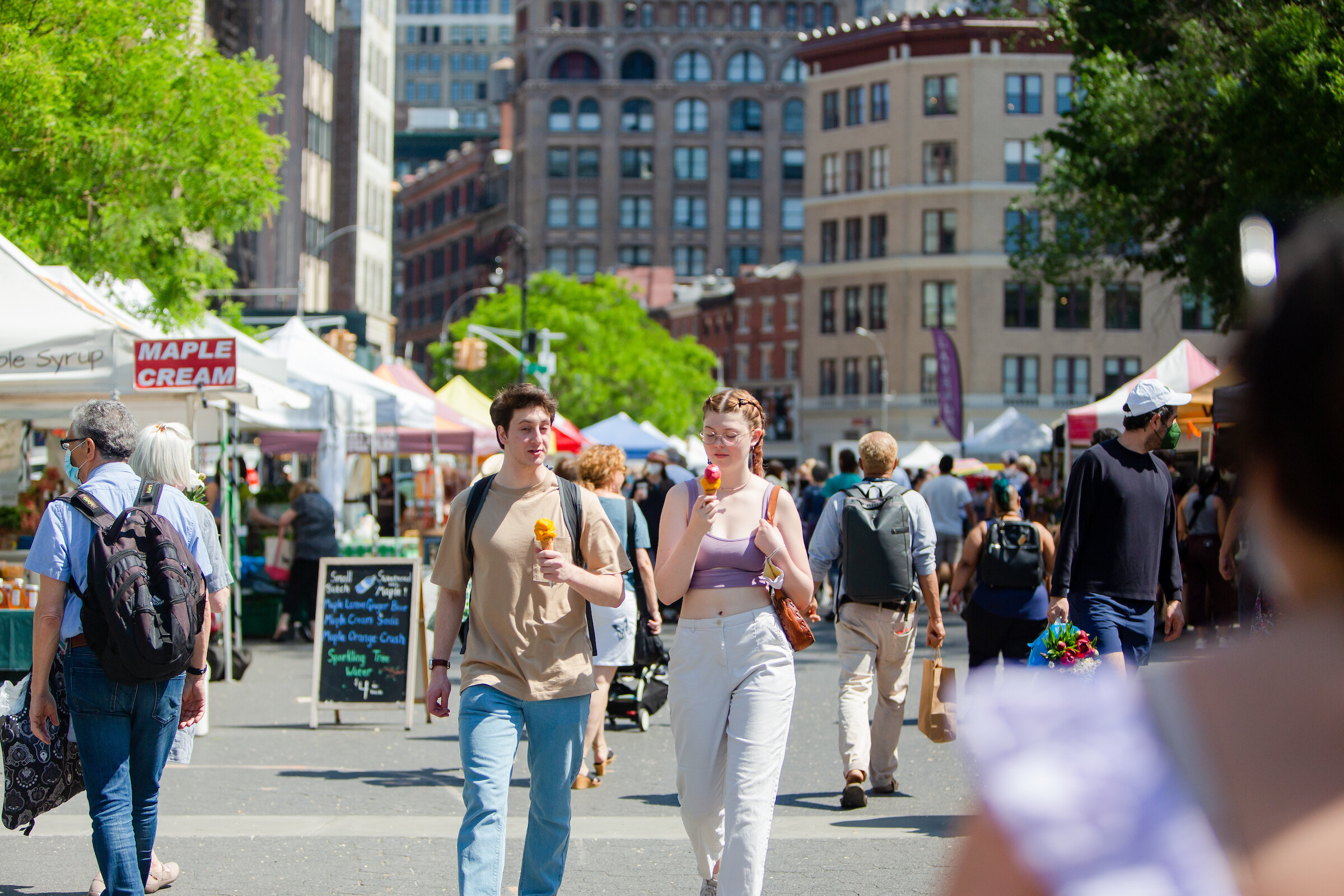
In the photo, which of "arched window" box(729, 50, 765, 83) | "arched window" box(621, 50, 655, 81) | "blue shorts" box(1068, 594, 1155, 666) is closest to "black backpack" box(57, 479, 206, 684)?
"blue shorts" box(1068, 594, 1155, 666)

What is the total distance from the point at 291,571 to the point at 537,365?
2076 cm

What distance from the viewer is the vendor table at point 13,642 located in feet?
31.4

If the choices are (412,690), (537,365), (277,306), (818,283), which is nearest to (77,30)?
(412,690)

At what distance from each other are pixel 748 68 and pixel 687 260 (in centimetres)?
1501

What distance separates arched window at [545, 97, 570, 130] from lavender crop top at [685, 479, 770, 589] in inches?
4438

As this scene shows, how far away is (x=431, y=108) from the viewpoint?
164 meters

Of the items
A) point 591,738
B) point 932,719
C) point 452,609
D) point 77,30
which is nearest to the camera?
point 452,609

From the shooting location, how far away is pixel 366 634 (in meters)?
11.2

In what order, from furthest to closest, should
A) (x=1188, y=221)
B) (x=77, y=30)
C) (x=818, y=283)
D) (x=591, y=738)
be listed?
(x=818, y=283), (x=1188, y=221), (x=77, y=30), (x=591, y=738)

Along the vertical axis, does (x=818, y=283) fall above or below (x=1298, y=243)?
above

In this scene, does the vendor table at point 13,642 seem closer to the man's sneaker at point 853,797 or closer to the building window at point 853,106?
the man's sneaker at point 853,797

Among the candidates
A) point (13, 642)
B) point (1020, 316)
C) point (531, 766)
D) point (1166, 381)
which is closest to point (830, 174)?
point (1020, 316)

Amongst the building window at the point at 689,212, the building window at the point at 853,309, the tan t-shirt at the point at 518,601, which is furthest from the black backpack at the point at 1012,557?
the building window at the point at 689,212

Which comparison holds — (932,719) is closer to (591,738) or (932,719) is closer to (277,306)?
(591,738)
